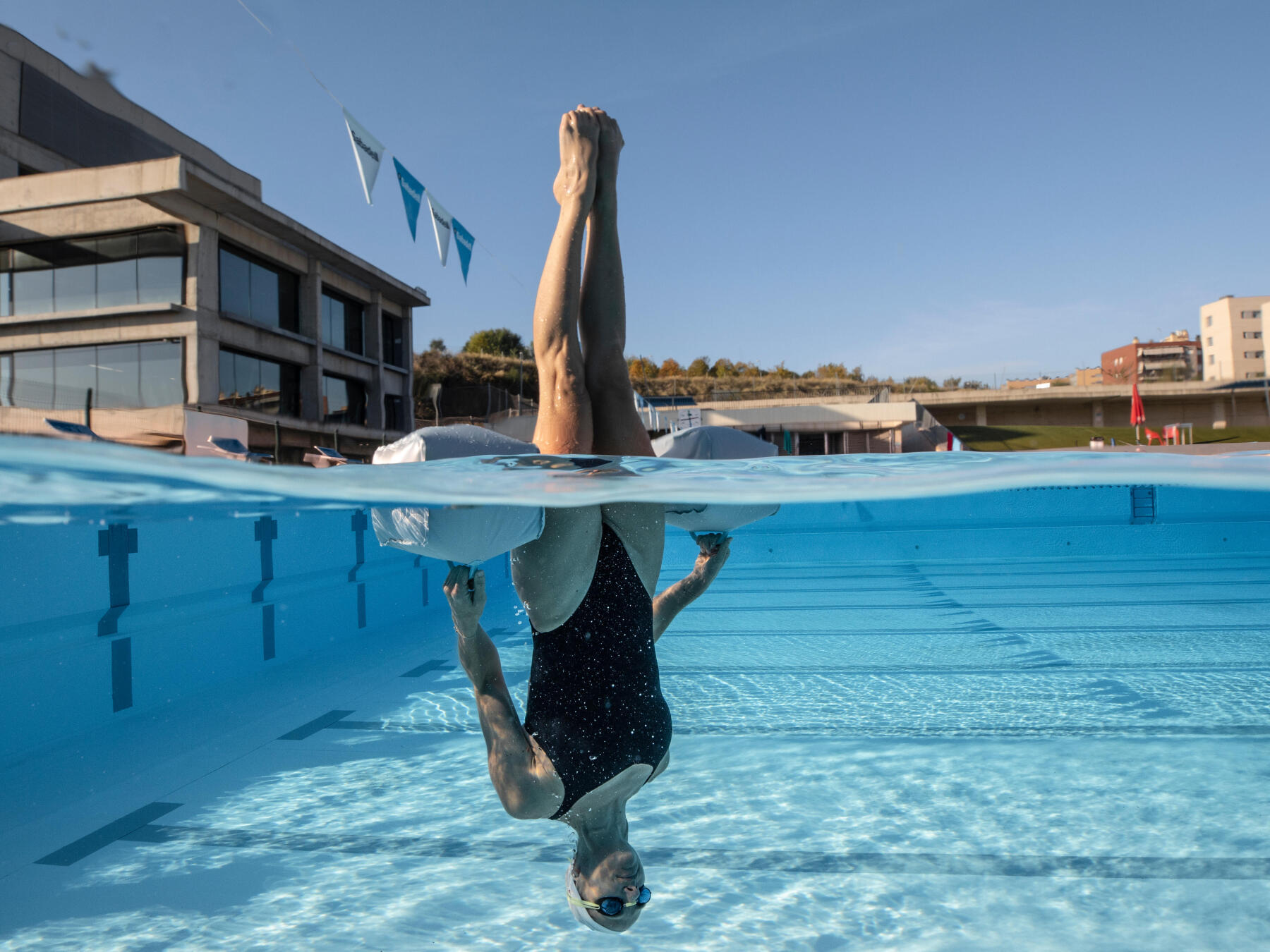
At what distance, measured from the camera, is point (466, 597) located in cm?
229

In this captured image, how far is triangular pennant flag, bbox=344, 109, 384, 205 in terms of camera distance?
925cm

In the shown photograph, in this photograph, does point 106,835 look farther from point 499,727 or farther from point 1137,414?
point 1137,414

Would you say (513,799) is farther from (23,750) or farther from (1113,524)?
(1113,524)

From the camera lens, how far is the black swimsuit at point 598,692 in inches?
96.1

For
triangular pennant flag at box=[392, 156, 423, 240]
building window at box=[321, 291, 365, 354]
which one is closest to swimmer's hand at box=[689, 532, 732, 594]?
triangular pennant flag at box=[392, 156, 423, 240]

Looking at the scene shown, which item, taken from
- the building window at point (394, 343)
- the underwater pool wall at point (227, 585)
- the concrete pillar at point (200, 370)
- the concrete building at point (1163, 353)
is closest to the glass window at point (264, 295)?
the concrete pillar at point (200, 370)

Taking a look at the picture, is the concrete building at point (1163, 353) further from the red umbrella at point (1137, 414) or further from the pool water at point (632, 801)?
the pool water at point (632, 801)

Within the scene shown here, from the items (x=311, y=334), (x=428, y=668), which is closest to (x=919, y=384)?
(x=311, y=334)

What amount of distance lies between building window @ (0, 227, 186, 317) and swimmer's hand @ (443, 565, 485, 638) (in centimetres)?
2057

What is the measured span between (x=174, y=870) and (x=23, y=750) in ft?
7.12

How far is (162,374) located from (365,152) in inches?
502

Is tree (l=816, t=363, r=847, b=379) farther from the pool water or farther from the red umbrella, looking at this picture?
the pool water

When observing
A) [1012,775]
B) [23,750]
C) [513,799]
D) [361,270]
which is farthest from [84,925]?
[361,270]

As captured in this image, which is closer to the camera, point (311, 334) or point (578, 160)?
point (578, 160)
